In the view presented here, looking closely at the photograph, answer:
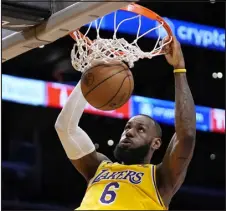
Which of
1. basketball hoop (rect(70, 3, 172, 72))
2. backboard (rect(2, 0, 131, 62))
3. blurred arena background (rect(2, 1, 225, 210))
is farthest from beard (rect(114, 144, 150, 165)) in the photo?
blurred arena background (rect(2, 1, 225, 210))

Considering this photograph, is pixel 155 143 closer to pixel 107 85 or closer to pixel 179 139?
pixel 179 139

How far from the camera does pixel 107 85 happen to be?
3.25m

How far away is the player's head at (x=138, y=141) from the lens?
3.44 metres

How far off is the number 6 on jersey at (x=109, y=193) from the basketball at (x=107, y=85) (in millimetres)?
328

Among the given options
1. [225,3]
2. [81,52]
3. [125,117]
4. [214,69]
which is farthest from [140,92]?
[81,52]

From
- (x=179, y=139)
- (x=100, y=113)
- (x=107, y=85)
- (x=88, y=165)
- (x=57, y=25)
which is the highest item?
(x=57, y=25)

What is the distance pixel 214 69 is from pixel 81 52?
2.82 meters

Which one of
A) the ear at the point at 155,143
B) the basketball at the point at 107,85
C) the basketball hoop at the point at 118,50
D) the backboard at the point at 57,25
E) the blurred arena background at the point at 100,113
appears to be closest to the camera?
the backboard at the point at 57,25

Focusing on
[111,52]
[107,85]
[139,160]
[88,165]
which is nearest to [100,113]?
[88,165]

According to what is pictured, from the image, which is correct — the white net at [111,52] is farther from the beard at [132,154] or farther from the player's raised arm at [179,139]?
the beard at [132,154]

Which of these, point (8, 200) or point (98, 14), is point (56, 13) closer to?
point (98, 14)

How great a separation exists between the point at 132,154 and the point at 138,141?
0.21 ft

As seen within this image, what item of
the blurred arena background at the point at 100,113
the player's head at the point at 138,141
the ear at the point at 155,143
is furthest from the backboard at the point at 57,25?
the blurred arena background at the point at 100,113

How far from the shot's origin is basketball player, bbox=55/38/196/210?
3.26m
